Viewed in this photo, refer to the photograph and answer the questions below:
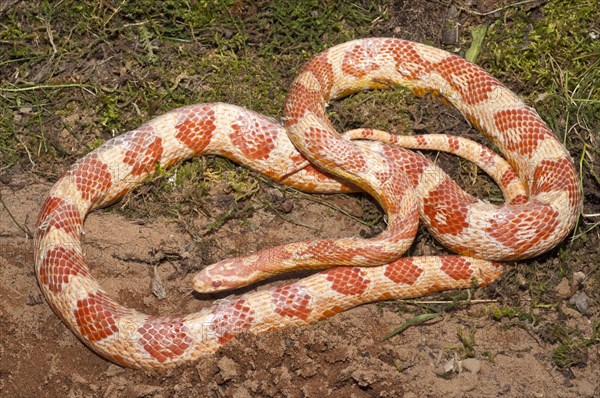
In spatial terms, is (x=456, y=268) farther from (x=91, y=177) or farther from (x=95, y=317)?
(x=91, y=177)

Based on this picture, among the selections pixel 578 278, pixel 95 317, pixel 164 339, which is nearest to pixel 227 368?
pixel 164 339

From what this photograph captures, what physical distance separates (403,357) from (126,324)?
2.79 metres

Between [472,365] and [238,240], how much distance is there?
118 inches

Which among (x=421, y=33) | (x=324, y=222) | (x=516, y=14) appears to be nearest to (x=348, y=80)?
(x=421, y=33)

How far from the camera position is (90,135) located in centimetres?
927

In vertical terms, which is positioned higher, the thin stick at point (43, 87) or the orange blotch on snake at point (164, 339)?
the thin stick at point (43, 87)

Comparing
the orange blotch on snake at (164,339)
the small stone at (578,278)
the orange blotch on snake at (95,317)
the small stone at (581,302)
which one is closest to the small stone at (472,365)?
the small stone at (581,302)

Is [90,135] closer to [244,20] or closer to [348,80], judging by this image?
[244,20]

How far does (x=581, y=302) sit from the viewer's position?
778 cm

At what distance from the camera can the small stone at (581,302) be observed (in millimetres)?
7723

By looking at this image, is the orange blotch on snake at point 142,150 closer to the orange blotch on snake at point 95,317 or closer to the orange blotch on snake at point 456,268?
the orange blotch on snake at point 95,317

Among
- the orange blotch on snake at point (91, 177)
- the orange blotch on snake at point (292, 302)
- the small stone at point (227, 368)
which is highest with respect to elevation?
the orange blotch on snake at point (91, 177)

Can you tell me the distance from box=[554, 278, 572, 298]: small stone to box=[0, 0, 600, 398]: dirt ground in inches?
0.5

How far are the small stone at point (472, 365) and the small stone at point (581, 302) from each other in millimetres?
1386
